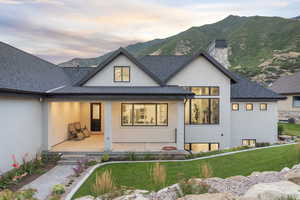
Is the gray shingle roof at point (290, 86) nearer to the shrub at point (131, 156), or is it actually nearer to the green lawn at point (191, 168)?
the green lawn at point (191, 168)

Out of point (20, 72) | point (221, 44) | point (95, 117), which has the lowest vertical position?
point (95, 117)

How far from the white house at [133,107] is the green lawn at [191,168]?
189cm

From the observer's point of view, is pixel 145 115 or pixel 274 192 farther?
pixel 145 115

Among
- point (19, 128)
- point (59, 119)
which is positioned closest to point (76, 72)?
point (59, 119)

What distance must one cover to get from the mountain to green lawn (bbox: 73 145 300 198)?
3779 cm

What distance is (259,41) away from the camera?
2837 inches

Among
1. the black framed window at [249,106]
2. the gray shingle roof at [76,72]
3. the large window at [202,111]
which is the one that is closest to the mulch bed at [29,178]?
the large window at [202,111]

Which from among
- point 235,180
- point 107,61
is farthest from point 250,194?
point 107,61

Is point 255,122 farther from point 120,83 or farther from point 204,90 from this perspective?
point 120,83

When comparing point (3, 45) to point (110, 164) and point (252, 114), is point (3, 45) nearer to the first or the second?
point (110, 164)

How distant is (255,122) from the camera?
13.6 m

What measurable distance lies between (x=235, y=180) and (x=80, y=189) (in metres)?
4.71

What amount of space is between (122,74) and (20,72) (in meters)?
5.39

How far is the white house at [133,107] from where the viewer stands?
346 inches
